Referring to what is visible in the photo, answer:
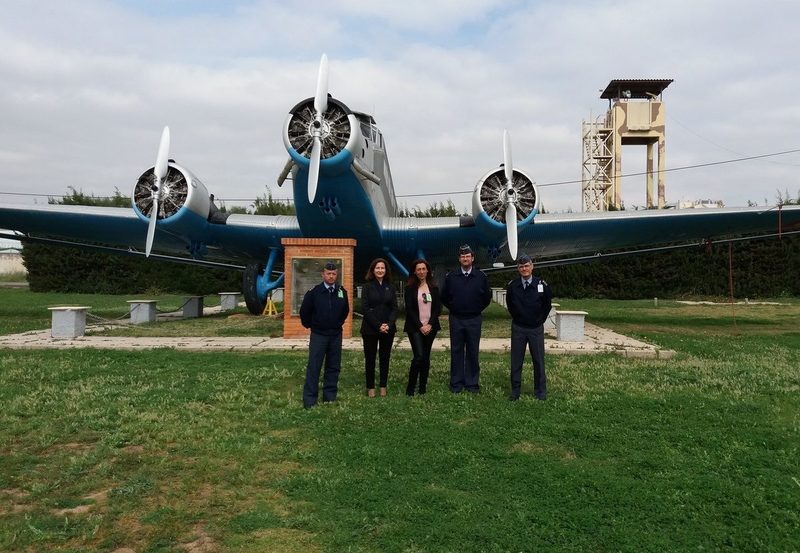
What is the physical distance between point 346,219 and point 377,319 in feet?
23.6

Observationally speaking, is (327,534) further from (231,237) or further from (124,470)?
(231,237)

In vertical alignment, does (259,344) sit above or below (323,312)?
below

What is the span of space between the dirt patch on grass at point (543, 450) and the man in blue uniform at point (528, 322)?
4.89 feet

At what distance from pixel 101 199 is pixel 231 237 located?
23.1 m

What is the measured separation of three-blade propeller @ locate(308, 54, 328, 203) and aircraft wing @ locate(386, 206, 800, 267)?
424cm

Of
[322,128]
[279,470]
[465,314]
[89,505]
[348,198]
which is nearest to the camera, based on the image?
[89,505]

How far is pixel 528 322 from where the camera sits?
20.0 ft

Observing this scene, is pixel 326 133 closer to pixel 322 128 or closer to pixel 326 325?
pixel 322 128

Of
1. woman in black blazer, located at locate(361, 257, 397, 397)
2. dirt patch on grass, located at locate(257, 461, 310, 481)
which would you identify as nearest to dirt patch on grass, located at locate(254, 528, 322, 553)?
dirt patch on grass, located at locate(257, 461, 310, 481)

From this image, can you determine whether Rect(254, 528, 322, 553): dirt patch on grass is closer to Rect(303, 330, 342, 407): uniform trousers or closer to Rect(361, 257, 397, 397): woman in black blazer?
Rect(303, 330, 342, 407): uniform trousers

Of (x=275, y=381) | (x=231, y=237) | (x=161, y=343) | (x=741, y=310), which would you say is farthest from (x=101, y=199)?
(x=741, y=310)

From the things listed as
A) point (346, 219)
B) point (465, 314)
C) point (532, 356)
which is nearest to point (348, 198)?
point (346, 219)

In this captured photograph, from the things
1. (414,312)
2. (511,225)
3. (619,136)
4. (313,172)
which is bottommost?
(414,312)

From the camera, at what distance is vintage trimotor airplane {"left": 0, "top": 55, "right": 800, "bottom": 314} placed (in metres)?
11.0
